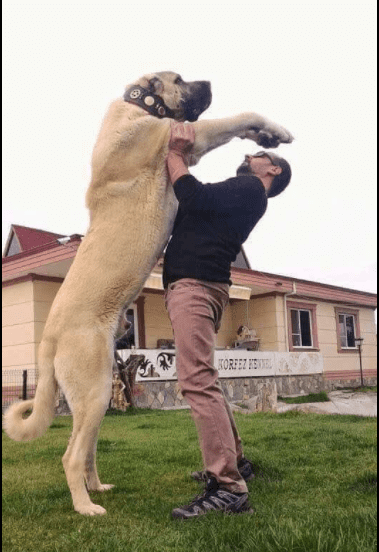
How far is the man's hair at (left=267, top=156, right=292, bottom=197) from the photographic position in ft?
9.74

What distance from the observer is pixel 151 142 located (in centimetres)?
282

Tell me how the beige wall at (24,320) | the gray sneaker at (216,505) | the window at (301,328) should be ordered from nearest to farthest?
the gray sneaker at (216,505) < the beige wall at (24,320) < the window at (301,328)

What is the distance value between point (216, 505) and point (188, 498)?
0.47 meters

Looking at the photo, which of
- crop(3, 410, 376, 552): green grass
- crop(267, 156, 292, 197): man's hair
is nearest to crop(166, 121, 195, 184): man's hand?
crop(267, 156, 292, 197): man's hair

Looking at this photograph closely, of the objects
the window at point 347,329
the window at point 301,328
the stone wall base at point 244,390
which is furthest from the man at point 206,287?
the window at point 347,329

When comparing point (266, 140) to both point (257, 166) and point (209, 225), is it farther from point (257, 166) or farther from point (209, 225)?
point (209, 225)

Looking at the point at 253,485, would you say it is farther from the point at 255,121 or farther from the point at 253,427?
the point at 253,427

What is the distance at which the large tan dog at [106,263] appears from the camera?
A: 8.66ft

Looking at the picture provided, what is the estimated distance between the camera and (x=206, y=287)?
261 centimetres

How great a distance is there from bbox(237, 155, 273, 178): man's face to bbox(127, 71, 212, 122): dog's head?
0.43 metres

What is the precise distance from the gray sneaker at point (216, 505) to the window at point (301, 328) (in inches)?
631

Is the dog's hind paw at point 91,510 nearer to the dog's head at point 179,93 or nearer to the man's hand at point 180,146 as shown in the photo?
the man's hand at point 180,146

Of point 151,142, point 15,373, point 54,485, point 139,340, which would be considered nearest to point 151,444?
point 54,485

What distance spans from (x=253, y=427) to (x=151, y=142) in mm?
4260
